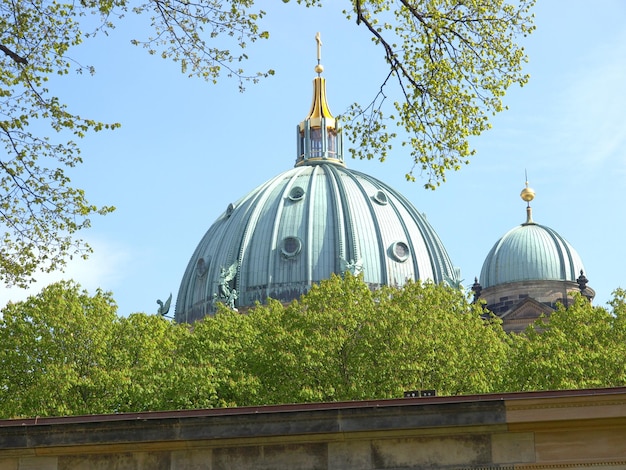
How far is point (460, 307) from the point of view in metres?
59.7

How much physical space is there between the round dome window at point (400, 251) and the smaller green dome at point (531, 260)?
716cm

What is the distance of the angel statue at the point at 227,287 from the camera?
9725cm

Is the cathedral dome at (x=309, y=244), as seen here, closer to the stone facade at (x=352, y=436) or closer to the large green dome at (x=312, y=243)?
the large green dome at (x=312, y=243)

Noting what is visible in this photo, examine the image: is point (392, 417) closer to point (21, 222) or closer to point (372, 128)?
point (372, 128)

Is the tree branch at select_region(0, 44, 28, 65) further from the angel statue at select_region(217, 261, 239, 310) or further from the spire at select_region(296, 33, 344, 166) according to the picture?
the spire at select_region(296, 33, 344, 166)

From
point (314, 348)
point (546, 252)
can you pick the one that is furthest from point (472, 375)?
point (546, 252)

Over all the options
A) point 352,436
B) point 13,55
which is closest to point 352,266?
point 13,55

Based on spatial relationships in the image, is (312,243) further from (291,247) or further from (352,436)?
(352,436)

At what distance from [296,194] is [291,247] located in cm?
457

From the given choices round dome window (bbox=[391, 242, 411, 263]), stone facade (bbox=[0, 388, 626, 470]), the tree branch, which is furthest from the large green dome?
stone facade (bbox=[0, 388, 626, 470])

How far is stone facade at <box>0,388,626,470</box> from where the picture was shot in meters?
20.0

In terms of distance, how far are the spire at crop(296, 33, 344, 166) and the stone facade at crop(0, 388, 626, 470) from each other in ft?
293

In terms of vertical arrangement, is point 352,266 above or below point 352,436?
above

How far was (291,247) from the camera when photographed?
99.9 metres
